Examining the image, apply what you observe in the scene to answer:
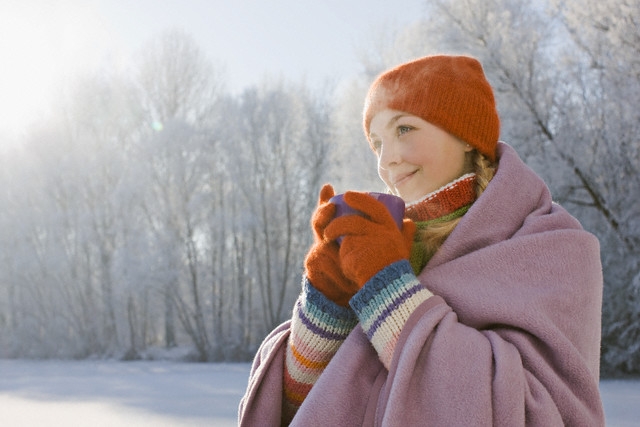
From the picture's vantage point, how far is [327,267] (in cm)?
98

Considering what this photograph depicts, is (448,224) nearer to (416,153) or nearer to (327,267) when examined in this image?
(416,153)

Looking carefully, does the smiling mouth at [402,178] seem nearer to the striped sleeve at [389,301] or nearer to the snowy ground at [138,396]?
the striped sleeve at [389,301]

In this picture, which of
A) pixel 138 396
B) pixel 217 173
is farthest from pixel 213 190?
pixel 138 396

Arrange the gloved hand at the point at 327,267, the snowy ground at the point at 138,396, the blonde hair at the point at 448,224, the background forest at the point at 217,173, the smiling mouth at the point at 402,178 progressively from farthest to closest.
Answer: the background forest at the point at 217,173 < the snowy ground at the point at 138,396 < the smiling mouth at the point at 402,178 < the blonde hair at the point at 448,224 < the gloved hand at the point at 327,267

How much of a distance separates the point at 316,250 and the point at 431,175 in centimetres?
34

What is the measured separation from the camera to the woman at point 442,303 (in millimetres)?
877

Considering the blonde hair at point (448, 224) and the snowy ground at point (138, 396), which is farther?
the snowy ground at point (138, 396)

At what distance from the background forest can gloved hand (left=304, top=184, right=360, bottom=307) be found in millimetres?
9359

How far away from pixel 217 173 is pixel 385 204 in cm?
1588

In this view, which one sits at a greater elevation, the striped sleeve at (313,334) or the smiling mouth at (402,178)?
the smiling mouth at (402,178)

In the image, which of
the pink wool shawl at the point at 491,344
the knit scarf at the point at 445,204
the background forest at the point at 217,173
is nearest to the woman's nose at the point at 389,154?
the knit scarf at the point at 445,204

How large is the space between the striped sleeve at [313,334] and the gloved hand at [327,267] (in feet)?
0.05

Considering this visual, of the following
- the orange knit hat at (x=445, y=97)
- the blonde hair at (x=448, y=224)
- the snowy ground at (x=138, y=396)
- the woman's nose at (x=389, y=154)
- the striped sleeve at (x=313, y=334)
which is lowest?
the snowy ground at (x=138, y=396)

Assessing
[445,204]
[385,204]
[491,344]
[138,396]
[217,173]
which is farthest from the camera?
[217,173]
